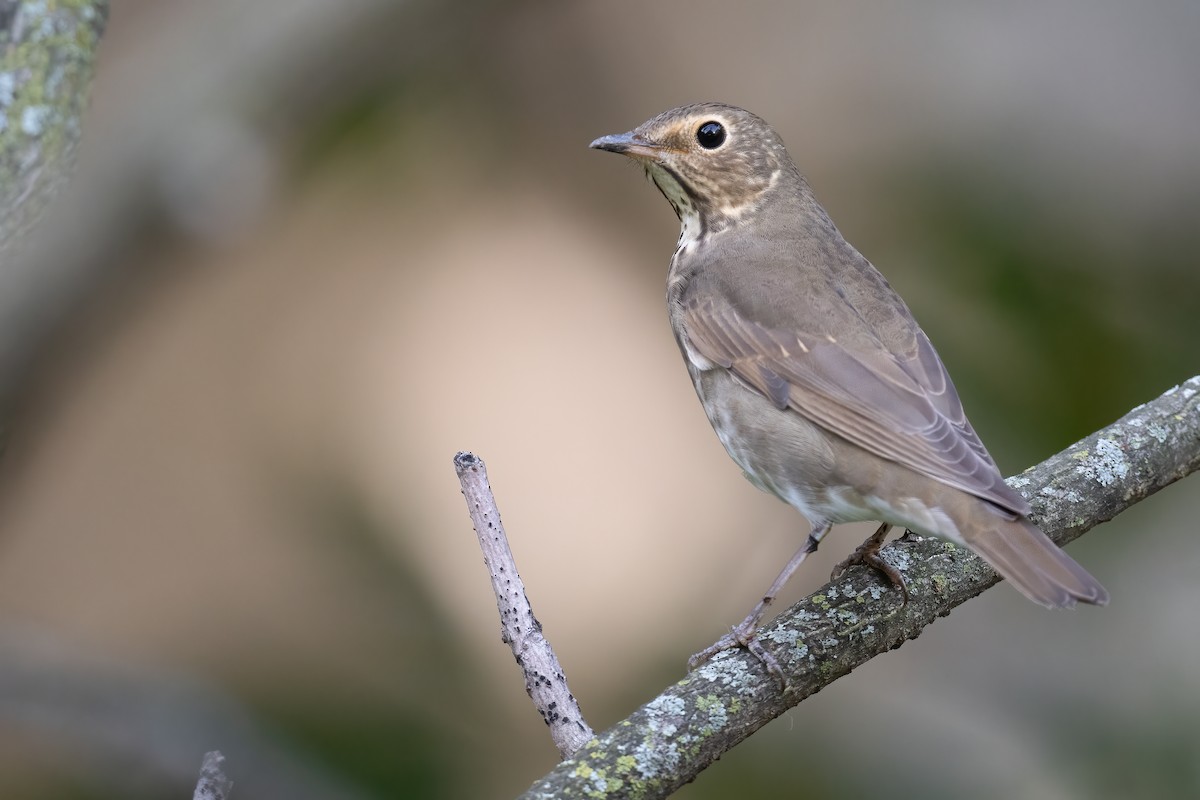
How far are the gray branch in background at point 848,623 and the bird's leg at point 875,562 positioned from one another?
30 mm

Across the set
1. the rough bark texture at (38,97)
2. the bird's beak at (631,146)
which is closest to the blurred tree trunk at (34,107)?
the rough bark texture at (38,97)

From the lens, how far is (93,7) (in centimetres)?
309

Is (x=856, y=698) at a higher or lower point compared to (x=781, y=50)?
lower

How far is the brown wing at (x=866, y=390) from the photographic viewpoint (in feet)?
10.8

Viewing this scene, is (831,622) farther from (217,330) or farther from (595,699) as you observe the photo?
(217,330)

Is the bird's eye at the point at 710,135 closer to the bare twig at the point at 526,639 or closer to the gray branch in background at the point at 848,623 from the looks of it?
the gray branch in background at the point at 848,623

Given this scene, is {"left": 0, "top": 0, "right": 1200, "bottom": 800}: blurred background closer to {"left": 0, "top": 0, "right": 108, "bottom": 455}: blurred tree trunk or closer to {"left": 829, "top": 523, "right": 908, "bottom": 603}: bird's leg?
{"left": 0, "top": 0, "right": 108, "bottom": 455}: blurred tree trunk

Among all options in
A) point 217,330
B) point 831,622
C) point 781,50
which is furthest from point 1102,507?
point 217,330

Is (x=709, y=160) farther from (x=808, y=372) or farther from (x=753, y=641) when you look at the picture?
(x=753, y=641)

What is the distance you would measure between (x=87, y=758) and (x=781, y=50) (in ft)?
14.9

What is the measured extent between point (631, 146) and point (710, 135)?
285 millimetres

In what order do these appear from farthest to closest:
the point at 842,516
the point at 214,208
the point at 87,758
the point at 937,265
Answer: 1. the point at 937,265
2. the point at 87,758
3. the point at 214,208
4. the point at 842,516

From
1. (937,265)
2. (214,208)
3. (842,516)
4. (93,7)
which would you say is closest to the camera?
(93,7)

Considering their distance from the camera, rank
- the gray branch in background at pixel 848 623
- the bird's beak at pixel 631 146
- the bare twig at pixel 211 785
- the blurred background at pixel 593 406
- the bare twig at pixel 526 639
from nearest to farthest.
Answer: the bare twig at pixel 211 785, the gray branch in background at pixel 848 623, the bare twig at pixel 526 639, the bird's beak at pixel 631 146, the blurred background at pixel 593 406
